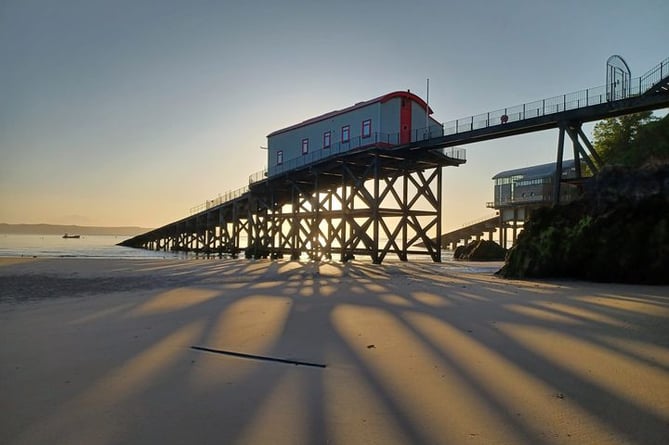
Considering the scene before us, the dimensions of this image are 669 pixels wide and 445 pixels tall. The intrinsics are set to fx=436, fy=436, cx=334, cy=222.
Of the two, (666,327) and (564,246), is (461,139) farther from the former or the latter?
(666,327)

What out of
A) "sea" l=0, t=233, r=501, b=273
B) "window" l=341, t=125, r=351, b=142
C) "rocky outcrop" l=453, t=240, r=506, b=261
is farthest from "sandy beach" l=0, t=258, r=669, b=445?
"rocky outcrop" l=453, t=240, r=506, b=261

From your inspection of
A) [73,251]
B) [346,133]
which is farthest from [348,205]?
[73,251]

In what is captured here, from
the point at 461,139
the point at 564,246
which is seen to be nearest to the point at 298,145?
the point at 461,139

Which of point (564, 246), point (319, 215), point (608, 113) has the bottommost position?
point (564, 246)

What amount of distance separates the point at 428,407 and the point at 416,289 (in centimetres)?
787

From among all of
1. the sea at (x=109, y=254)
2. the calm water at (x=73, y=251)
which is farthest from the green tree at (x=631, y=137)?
the calm water at (x=73, y=251)

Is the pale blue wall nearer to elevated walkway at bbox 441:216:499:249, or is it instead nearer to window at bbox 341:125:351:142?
window at bbox 341:125:351:142

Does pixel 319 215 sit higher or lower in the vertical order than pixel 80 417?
higher

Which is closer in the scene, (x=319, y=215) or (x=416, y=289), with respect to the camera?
(x=416, y=289)

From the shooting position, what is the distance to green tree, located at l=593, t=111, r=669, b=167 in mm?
25406

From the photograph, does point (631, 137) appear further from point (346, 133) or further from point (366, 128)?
point (346, 133)

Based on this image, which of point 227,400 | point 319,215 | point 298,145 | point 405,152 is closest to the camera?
point 227,400

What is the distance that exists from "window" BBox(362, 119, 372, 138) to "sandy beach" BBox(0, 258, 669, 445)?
71.5 feet

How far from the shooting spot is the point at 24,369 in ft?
15.3
